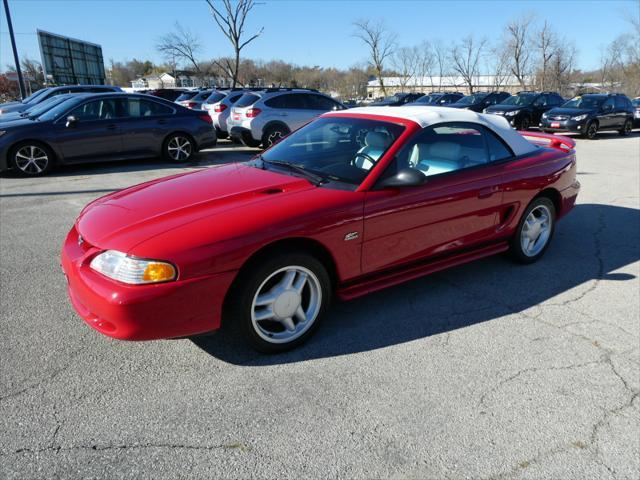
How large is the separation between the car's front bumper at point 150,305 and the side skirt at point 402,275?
0.95 meters

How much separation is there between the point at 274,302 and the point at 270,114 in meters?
9.42

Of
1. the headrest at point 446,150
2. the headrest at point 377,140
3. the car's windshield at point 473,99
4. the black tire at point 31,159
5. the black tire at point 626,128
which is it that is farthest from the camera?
the car's windshield at point 473,99

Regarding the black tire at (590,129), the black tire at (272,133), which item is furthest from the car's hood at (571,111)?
the black tire at (272,133)

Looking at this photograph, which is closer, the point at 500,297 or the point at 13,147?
the point at 500,297

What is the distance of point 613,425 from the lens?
8.13 ft

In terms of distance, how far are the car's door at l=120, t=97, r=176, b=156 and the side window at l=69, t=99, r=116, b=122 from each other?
0.85 feet

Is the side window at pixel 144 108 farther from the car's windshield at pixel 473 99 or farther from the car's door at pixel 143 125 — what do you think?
the car's windshield at pixel 473 99

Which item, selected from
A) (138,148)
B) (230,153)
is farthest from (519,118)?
(138,148)

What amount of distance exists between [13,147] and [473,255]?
8311 millimetres

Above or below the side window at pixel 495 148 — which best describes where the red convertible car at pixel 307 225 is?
below

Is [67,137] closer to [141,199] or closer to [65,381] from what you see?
[141,199]

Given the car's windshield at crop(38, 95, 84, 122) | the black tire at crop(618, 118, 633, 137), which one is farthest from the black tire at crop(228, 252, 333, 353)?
the black tire at crop(618, 118, 633, 137)

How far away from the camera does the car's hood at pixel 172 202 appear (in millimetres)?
2793

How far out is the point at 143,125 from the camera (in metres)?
9.69
